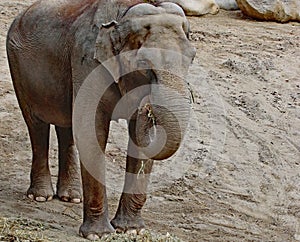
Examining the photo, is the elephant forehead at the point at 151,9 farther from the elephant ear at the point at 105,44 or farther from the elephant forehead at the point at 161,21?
the elephant ear at the point at 105,44

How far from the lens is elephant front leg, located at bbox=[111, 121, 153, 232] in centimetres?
606

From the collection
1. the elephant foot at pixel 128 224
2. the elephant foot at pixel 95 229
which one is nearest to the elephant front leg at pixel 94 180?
the elephant foot at pixel 95 229

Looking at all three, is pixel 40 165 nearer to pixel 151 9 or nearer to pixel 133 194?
pixel 133 194

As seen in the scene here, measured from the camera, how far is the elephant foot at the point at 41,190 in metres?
6.82

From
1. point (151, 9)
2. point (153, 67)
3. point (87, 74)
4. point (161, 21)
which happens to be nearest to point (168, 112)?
point (153, 67)

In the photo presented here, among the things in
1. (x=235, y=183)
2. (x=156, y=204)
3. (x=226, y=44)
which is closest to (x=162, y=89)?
(x=156, y=204)

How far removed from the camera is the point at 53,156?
25.9ft

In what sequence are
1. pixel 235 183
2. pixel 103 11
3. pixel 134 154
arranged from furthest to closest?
pixel 235 183 → pixel 134 154 → pixel 103 11

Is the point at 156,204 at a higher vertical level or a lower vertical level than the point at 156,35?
lower

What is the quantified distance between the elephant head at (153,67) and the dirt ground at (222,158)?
1.06 meters

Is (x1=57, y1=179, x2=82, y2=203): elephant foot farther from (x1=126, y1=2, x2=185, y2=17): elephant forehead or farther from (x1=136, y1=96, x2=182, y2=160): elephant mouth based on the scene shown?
(x1=126, y1=2, x2=185, y2=17): elephant forehead

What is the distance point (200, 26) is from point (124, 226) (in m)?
6.17

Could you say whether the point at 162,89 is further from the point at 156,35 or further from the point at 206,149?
the point at 206,149

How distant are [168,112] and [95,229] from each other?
1.28m
